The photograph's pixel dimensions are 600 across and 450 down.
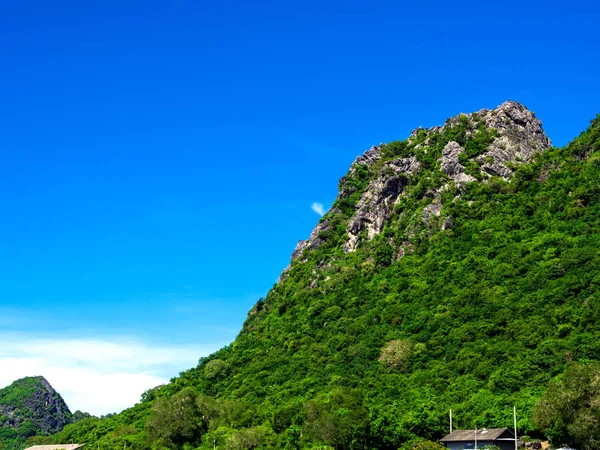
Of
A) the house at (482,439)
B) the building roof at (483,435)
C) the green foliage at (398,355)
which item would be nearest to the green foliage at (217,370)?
the green foliage at (398,355)

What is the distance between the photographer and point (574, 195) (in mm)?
120812

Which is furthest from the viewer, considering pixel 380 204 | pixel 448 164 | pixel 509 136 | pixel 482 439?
pixel 509 136

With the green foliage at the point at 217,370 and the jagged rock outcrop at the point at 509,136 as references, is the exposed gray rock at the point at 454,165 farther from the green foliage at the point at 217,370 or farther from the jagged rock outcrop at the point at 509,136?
the green foliage at the point at 217,370

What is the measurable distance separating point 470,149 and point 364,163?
1397 inches

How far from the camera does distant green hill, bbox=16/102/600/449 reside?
87.6 meters

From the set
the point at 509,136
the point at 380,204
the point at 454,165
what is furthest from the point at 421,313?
the point at 509,136

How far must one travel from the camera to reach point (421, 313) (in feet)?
381

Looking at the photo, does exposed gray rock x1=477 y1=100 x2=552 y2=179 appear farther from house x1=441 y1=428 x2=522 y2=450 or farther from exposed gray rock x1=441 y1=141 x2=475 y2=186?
house x1=441 y1=428 x2=522 y2=450

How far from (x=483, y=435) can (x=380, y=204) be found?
8598 centimetres

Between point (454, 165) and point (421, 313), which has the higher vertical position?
point (454, 165)

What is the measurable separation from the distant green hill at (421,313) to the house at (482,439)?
10.6 feet

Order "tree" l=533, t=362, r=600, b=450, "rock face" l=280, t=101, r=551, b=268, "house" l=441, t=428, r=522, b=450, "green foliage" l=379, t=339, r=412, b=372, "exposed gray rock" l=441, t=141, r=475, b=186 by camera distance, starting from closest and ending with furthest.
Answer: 1. "tree" l=533, t=362, r=600, b=450
2. "house" l=441, t=428, r=522, b=450
3. "green foliage" l=379, t=339, r=412, b=372
4. "exposed gray rock" l=441, t=141, r=475, b=186
5. "rock face" l=280, t=101, r=551, b=268

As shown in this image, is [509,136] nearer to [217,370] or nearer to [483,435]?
[217,370]

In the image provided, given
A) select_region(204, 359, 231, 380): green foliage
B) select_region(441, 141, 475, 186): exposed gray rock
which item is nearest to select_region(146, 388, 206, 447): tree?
select_region(204, 359, 231, 380): green foliage
